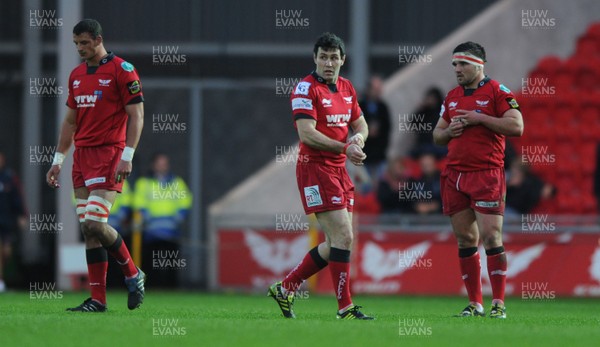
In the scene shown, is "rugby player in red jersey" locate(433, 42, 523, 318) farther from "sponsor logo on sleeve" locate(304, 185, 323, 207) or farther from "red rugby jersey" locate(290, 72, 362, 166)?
"sponsor logo on sleeve" locate(304, 185, 323, 207)

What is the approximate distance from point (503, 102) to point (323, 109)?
5.58ft

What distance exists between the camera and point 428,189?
1817 cm

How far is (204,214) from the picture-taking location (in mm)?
22594

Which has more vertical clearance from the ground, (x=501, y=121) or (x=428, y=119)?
(x=501, y=121)

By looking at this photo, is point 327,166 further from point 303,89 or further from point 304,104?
point 303,89

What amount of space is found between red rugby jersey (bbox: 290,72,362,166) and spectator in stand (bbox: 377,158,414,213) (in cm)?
786

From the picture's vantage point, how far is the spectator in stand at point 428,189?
59.1 ft

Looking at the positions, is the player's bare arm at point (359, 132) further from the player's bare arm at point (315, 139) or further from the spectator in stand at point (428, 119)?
the spectator in stand at point (428, 119)

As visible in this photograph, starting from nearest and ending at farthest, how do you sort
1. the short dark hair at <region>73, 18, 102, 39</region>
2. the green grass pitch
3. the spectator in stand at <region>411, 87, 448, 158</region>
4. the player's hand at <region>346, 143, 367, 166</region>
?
the green grass pitch < the player's hand at <region>346, 143, 367, 166</region> < the short dark hair at <region>73, 18, 102, 39</region> < the spectator in stand at <region>411, 87, 448, 158</region>

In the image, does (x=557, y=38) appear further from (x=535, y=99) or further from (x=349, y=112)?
(x=349, y=112)

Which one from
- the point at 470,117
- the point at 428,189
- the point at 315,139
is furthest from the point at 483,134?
the point at 428,189

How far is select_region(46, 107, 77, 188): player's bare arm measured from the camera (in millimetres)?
10898

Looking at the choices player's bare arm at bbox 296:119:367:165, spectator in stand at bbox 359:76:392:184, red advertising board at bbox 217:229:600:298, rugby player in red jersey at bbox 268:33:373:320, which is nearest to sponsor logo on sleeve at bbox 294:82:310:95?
rugby player in red jersey at bbox 268:33:373:320

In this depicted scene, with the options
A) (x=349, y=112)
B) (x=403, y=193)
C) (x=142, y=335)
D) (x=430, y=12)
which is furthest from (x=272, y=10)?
(x=142, y=335)
